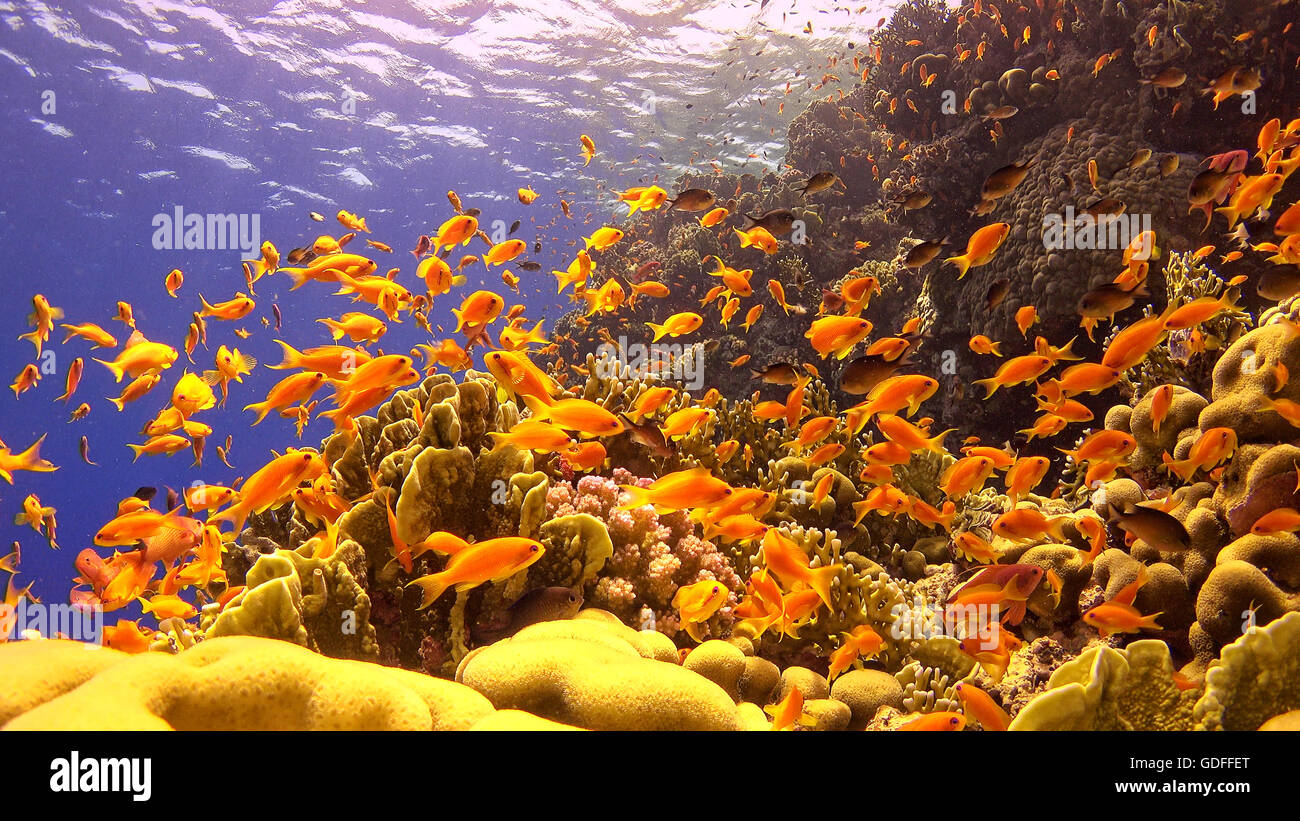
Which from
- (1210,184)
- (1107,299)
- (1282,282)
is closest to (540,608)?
(1107,299)

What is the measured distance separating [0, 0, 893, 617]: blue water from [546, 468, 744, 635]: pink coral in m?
15.4

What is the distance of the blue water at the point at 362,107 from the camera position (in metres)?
22.5

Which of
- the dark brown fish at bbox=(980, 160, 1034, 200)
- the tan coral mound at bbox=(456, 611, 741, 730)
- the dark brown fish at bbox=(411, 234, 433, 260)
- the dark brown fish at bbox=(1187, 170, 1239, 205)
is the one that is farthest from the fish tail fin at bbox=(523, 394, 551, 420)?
the dark brown fish at bbox=(1187, 170, 1239, 205)

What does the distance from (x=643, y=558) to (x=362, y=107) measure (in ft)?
108

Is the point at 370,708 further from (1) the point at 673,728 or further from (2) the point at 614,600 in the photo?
(2) the point at 614,600

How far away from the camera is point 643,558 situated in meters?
4.48

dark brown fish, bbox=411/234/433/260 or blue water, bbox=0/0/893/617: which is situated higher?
blue water, bbox=0/0/893/617

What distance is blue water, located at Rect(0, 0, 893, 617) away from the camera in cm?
2247

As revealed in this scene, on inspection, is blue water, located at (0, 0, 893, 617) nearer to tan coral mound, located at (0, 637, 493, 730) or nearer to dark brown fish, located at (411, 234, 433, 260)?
dark brown fish, located at (411, 234, 433, 260)

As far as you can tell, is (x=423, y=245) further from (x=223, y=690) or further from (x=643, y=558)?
(x=223, y=690)

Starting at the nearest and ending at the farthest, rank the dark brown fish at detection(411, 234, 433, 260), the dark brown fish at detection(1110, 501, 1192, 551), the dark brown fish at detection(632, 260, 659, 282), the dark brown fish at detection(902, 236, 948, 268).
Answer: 1. the dark brown fish at detection(1110, 501, 1192, 551)
2. the dark brown fish at detection(902, 236, 948, 268)
3. the dark brown fish at detection(411, 234, 433, 260)
4. the dark brown fish at detection(632, 260, 659, 282)

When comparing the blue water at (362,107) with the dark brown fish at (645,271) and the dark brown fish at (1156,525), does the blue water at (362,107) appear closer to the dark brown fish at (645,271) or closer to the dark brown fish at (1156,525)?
the dark brown fish at (645,271)

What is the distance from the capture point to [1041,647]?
4566 mm

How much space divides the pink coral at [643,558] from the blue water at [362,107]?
1536 centimetres
